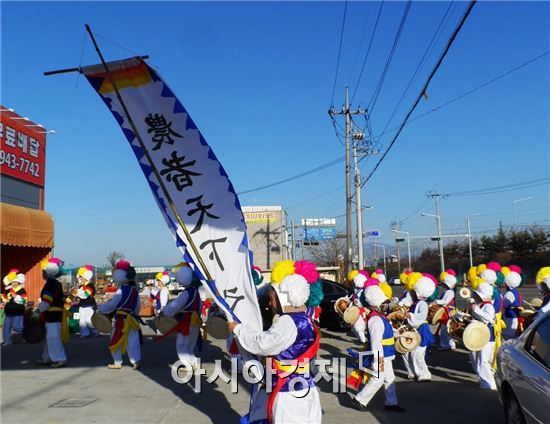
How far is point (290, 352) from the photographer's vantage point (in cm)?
385

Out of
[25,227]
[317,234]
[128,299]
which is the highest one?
[317,234]

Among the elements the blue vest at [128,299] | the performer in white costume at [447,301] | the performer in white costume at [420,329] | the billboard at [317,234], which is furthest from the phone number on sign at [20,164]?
the billboard at [317,234]

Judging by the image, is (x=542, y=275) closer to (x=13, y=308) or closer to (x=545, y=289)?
(x=545, y=289)

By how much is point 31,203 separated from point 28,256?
2.28m

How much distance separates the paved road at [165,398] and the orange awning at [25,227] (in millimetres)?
8672

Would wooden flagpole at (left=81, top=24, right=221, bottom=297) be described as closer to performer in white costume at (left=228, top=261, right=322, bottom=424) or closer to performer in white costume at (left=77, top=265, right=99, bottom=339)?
performer in white costume at (left=228, top=261, right=322, bottom=424)

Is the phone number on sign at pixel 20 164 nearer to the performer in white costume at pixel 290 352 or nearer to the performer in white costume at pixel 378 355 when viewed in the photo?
the performer in white costume at pixel 378 355

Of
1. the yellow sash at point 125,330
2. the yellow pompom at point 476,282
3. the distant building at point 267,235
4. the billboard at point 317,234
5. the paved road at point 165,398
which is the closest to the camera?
the paved road at point 165,398

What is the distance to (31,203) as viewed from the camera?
64.0 ft

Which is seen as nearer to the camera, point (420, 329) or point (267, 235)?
→ point (420, 329)

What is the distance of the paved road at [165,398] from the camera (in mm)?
5664

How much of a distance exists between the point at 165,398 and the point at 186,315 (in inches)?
74.8

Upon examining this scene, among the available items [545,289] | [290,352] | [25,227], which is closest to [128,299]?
[290,352]

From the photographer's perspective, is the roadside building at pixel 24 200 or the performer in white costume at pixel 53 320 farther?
the roadside building at pixel 24 200
